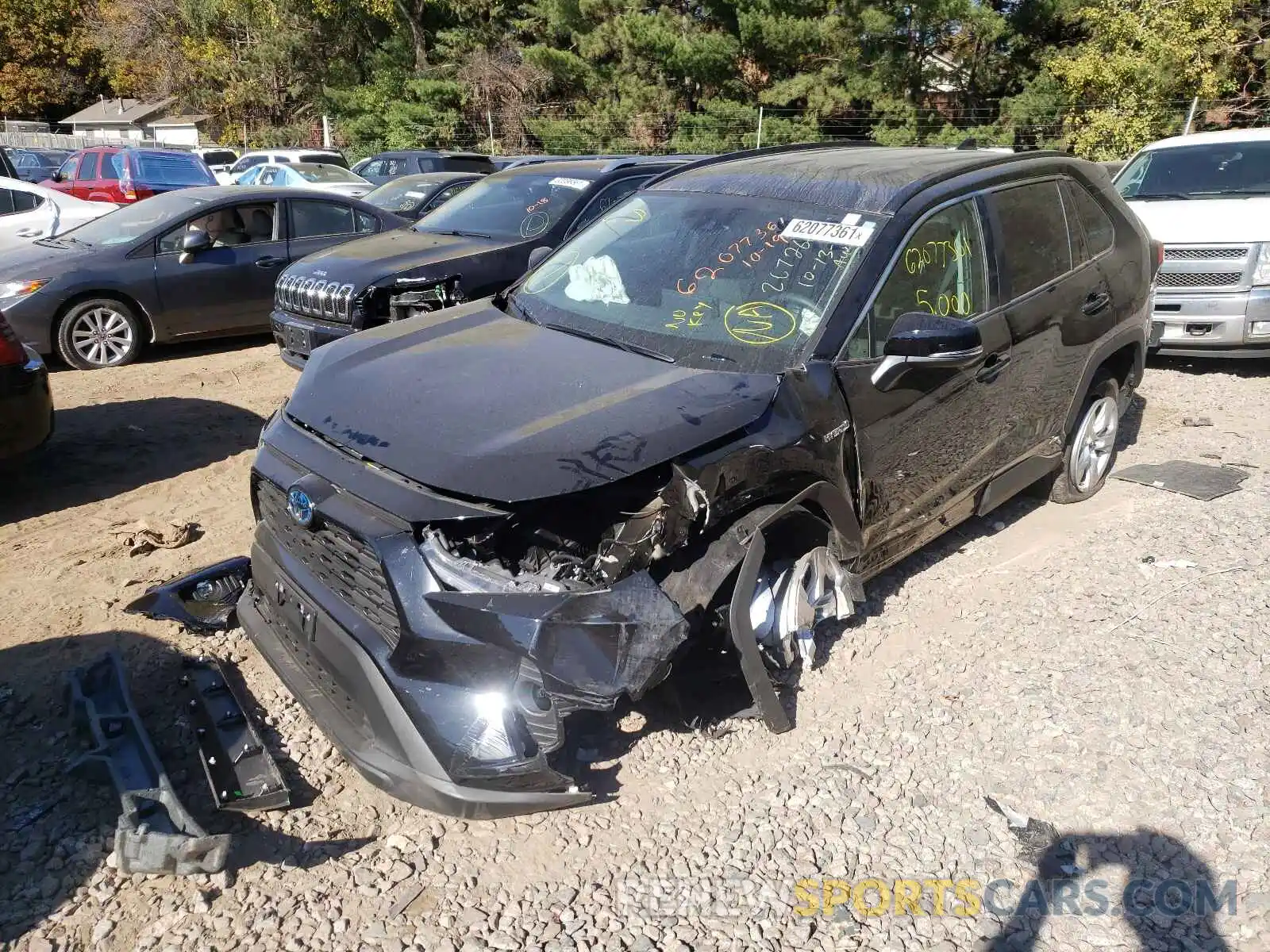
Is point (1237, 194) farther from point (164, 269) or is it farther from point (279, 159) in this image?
point (279, 159)

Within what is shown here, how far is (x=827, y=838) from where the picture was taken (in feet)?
9.28

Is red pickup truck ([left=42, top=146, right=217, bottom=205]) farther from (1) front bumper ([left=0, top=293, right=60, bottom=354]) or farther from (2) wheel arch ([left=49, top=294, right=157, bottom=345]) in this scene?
(1) front bumper ([left=0, top=293, right=60, bottom=354])

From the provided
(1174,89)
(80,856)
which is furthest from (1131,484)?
(1174,89)

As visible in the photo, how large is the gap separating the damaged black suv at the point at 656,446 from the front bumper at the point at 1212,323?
341cm

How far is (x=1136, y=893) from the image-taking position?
264cm

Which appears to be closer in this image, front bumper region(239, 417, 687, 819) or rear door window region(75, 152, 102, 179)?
front bumper region(239, 417, 687, 819)

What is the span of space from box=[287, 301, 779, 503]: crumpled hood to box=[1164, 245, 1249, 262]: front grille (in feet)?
19.6

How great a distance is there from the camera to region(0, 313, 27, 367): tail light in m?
4.93

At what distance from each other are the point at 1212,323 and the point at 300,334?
7.06 m

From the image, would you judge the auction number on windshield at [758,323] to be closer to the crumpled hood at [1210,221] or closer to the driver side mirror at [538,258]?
the driver side mirror at [538,258]

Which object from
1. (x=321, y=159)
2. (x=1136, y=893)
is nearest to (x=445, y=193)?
(x=1136, y=893)

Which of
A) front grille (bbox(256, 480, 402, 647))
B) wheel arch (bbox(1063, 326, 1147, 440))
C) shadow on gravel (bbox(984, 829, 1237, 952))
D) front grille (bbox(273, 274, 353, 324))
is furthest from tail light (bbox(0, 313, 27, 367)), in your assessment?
wheel arch (bbox(1063, 326, 1147, 440))

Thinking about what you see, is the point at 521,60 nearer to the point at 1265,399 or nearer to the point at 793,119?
the point at 793,119

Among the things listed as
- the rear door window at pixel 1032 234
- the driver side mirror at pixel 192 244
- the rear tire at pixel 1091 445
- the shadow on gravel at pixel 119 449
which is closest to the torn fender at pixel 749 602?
the rear door window at pixel 1032 234
